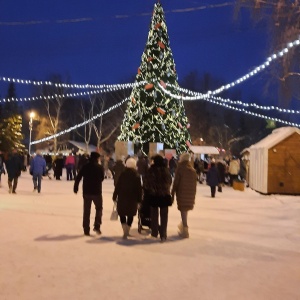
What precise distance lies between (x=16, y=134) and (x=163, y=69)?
17.0m

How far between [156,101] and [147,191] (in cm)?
2669

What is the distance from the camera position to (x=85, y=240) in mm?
9820

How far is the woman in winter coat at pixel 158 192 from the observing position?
33.6ft

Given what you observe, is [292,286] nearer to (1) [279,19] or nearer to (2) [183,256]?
(2) [183,256]

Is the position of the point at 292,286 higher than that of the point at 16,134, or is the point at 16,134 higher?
the point at 16,134

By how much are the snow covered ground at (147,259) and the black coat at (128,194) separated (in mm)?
570

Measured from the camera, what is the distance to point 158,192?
10.3 meters

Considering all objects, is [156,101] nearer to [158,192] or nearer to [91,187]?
[91,187]

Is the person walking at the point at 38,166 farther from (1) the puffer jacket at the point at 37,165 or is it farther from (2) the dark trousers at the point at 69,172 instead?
(2) the dark trousers at the point at 69,172

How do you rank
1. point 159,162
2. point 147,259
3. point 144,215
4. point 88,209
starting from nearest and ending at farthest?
1. point 147,259
2. point 159,162
3. point 88,209
4. point 144,215

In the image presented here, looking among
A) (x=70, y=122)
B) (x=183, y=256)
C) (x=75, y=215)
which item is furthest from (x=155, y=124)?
(x=70, y=122)

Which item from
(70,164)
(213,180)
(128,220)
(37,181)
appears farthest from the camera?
(70,164)

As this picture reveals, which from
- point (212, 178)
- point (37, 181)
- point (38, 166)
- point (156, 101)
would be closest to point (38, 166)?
point (38, 166)

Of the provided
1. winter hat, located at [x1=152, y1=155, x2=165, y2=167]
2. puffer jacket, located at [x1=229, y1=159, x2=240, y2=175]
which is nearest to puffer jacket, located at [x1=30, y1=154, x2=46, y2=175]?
puffer jacket, located at [x1=229, y1=159, x2=240, y2=175]
